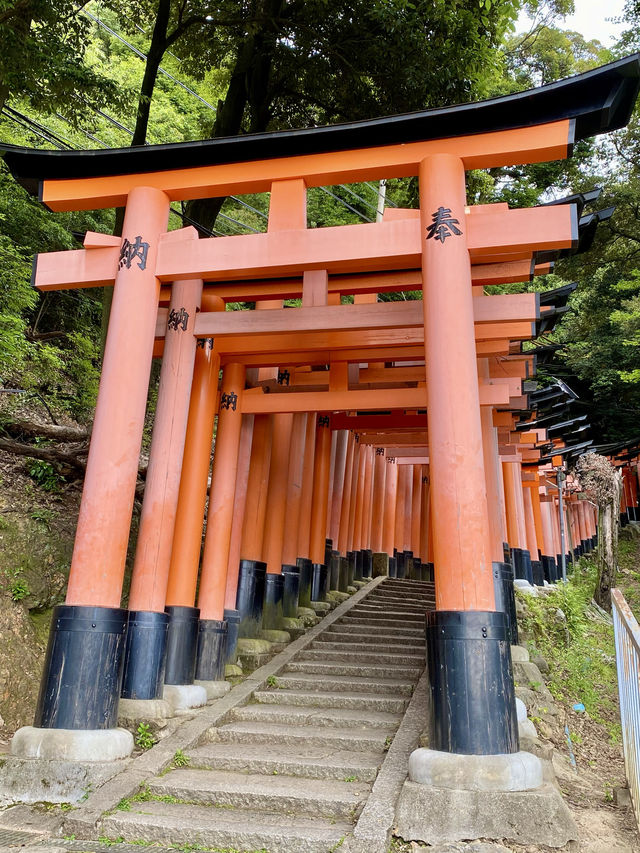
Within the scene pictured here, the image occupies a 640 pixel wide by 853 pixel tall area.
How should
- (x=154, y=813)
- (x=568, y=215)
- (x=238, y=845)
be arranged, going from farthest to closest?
1. (x=568, y=215)
2. (x=154, y=813)
3. (x=238, y=845)

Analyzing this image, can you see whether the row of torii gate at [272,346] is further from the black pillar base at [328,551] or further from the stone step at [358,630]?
the black pillar base at [328,551]

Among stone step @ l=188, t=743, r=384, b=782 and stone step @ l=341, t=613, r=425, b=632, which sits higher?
stone step @ l=341, t=613, r=425, b=632

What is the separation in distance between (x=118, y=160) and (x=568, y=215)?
4248mm

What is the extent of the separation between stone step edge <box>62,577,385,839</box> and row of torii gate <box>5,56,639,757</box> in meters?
0.43

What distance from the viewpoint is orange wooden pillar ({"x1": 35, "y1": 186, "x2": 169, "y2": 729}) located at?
529 centimetres

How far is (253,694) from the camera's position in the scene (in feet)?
23.9

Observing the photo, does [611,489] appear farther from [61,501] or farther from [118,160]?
[118,160]

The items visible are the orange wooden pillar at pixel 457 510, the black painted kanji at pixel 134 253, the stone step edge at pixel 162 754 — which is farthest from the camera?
the black painted kanji at pixel 134 253

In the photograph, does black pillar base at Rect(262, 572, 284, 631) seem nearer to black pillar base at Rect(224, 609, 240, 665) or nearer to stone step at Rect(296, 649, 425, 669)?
stone step at Rect(296, 649, 425, 669)

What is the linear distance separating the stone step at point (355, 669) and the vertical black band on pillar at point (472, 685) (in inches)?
119

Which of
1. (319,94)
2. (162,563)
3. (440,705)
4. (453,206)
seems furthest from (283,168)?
(319,94)

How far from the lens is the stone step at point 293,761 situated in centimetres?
525

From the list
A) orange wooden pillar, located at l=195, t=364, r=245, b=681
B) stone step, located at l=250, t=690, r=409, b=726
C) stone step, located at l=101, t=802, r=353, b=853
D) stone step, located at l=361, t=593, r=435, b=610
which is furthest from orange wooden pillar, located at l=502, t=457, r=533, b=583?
stone step, located at l=101, t=802, r=353, b=853

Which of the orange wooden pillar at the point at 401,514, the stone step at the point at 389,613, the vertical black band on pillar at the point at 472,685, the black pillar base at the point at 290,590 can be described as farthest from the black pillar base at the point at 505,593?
the orange wooden pillar at the point at 401,514
